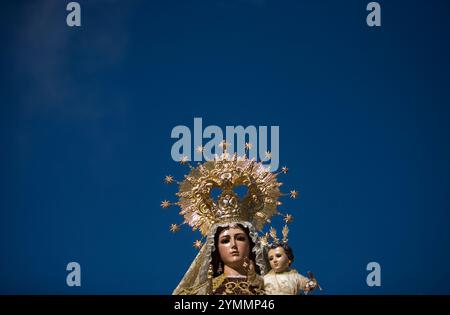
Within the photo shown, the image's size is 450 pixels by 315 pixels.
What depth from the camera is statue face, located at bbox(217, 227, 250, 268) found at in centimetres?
1595

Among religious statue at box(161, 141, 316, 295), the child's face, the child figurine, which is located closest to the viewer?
the child figurine

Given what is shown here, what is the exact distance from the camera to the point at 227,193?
54.9ft

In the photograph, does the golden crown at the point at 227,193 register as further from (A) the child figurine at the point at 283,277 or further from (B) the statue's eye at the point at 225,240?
(A) the child figurine at the point at 283,277

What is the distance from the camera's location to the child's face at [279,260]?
15172 mm

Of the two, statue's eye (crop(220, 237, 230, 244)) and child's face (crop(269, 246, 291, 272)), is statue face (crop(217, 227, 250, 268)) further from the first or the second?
child's face (crop(269, 246, 291, 272))

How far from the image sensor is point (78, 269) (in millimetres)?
18953

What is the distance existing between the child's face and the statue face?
0.93 meters

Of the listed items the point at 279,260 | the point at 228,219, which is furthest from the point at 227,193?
the point at 279,260

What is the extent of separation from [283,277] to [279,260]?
38cm

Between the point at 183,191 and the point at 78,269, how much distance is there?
13.1 ft

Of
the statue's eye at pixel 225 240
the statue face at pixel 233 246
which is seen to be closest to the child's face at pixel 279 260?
the statue face at pixel 233 246

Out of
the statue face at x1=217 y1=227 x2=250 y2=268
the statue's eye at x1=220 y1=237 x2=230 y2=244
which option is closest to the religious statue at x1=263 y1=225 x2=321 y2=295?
the statue face at x1=217 y1=227 x2=250 y2=268
